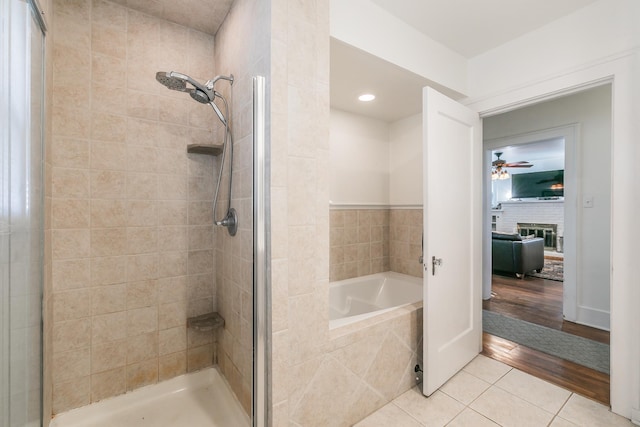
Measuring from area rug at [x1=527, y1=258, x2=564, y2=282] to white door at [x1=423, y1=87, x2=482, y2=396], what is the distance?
3680 mm

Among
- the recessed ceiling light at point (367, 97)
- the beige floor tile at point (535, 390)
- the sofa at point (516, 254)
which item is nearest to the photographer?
the beige floor tile at point (535, 390)

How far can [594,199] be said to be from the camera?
281cm

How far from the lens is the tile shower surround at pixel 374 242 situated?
106 inches

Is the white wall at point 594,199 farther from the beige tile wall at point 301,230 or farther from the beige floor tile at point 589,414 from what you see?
the beige tile wall at point 301,230

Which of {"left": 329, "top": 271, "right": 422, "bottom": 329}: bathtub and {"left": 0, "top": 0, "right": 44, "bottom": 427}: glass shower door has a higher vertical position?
{"left": 0, "top": 0, "right": 44, "bottom": 427}: glass shower door

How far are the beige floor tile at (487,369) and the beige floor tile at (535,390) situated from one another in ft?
0.13

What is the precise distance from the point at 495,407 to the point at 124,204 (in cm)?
259

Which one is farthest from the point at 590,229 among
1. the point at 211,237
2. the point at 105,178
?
the point at 105,178

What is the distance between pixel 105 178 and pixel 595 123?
4.38 meters

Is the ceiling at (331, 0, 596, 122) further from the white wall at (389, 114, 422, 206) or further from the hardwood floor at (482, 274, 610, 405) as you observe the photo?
the hardwood floor at (482, 274, 610, 405)

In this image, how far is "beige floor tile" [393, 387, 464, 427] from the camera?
156cm

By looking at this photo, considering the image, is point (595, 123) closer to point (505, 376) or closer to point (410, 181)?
point (410, 181)

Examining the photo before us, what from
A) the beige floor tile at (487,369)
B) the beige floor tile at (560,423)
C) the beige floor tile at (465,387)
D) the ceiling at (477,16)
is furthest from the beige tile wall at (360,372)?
the ceiling at (477,16)

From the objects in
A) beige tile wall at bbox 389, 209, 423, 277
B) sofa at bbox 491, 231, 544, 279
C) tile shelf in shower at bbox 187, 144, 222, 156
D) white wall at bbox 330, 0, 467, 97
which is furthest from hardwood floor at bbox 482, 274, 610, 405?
tile shelf in shower at bbox 187, 144, 222, 156
